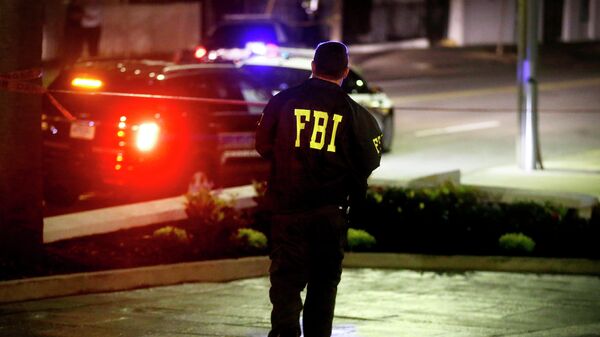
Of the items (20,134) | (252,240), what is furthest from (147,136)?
(20,134)

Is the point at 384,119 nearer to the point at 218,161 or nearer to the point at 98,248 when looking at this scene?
the point at 218,161

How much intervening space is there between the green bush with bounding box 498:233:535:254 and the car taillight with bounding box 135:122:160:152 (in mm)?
3951

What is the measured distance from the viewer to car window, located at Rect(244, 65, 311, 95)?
14172 millimetres

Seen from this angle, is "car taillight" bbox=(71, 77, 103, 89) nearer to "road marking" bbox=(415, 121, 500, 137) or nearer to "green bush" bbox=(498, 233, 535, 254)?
"green bush" bbox=(498, 233, 535, 254)

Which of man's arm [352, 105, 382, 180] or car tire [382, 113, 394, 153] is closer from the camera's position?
man's arm [352, 105, 382, 180]

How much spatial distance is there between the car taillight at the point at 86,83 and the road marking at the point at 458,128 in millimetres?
8464

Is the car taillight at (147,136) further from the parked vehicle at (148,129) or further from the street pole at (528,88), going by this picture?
the street pole at (528,88)

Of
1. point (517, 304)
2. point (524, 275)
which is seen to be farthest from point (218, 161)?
point (517, 304)

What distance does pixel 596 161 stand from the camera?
54.6 ft

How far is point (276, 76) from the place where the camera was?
1448 centimetres

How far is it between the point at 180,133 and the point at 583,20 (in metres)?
31.3

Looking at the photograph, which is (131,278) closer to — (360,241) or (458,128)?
(360,241)

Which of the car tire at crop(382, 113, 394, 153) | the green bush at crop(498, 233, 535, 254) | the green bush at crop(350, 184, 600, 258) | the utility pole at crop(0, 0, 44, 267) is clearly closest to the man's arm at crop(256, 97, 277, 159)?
the utility pole at crop(0, 0, 44, 267)

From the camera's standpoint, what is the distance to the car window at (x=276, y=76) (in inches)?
558
